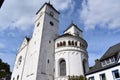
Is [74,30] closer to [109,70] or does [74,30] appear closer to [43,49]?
[43,49]

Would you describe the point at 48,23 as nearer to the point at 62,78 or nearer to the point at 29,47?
the point at 29,47

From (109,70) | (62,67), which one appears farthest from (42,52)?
(109,70)

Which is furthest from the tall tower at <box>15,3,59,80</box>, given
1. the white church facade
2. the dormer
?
the dormer

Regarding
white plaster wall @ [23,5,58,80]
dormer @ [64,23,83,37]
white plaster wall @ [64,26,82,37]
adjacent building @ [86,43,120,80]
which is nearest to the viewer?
adjacent building @ [86,43,120,80]

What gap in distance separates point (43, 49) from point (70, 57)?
7.15 m

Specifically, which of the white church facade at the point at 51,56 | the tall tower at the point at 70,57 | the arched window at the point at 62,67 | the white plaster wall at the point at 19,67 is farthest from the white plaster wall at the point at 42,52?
the arched window at the point at 62,67

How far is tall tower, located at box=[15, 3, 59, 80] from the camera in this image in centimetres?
3322

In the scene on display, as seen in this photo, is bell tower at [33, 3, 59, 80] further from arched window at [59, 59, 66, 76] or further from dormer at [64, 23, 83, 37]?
dormer at [64, 23, 83, 37]

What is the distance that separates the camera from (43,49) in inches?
1435

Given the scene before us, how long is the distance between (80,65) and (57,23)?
17.4m

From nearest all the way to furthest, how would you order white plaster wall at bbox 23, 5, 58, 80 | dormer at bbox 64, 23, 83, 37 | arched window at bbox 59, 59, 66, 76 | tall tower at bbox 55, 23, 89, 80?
1. white plaster wall at bbox 23, 5, 58, 80
2. tall tower at bbox 55, 23, 89, 80
3. arched window at bbox 59, 59, 66, 76
4. dormer at bbox 64, 23, 83, 37

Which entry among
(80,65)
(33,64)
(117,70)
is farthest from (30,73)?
(117,70)

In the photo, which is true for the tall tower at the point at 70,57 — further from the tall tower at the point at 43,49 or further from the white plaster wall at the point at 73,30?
the white plaster wall at the point at 73,30

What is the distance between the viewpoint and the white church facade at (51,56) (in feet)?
111
